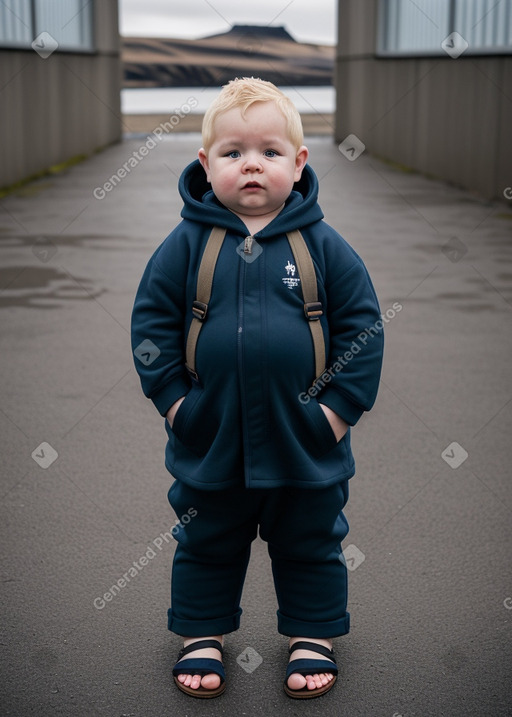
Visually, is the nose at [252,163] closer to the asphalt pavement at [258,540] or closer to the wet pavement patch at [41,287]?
the asphalt pavement at [258,540]

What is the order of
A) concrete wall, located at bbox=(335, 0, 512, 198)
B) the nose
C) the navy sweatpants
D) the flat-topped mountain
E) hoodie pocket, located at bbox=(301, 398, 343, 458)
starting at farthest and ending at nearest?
the flat-topped mountain < concrete wall, located at bbox=(335, 0, 512, 198) < the navy sweatpants < hoodie pocket, located at bbox=(301, 398, 343, 458) < the nose

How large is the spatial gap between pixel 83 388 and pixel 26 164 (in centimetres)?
880

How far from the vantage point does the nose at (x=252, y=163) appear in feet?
7.66

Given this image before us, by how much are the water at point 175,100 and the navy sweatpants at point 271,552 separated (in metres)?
20.8

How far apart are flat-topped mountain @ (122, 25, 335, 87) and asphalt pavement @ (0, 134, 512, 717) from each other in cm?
2902

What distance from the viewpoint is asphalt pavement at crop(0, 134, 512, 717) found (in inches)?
102

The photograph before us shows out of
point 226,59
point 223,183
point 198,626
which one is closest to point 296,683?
point 198,626

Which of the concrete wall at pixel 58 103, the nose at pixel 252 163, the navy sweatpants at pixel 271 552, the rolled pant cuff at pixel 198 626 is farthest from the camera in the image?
the concrete wall at pixel 58 103

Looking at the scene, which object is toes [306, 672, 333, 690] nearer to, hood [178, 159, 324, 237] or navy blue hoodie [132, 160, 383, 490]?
navy blue hoodie [132, 160, 383, 490]

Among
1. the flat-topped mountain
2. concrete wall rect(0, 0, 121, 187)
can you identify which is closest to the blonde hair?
concrete wall rect(0, 0, 121, 187)

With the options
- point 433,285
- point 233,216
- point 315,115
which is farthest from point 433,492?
point 315,115

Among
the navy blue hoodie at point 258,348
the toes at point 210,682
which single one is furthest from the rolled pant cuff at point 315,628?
the navy blue hoodie at point 258,348

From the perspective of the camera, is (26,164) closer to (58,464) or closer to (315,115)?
(58,464)

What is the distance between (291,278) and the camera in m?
2.42
